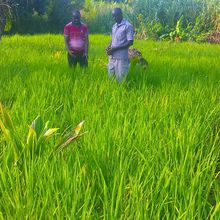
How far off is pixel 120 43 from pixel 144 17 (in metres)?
11.7

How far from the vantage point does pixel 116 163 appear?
1.67 meters

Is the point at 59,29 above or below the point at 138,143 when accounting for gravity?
below

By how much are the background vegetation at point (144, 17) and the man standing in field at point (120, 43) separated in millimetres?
8793

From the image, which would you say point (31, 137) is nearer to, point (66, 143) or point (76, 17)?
point (66, 143)

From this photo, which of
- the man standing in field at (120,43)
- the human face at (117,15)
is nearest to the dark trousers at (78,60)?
the man standing in field at (120,43)

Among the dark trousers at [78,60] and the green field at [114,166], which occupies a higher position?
the green field at [114,166]

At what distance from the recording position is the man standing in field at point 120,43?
4520 millimetres

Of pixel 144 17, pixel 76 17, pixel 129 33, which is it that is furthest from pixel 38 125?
pixel 144 17

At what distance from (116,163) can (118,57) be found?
303cm

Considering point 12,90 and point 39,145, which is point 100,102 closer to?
point 12,90

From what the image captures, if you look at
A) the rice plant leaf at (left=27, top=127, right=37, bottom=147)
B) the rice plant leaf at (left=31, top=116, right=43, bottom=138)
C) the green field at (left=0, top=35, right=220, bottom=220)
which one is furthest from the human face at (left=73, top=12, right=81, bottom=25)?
the rice plant leaf at (left=27, top=127, right=37, bottom=147)

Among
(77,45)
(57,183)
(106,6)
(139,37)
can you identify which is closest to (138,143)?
(57,183)

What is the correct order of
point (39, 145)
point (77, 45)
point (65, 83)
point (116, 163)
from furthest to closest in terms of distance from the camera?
1. point (77, 45)
2. point (65, 83)
3. point (39, 145)
4. point (116, 163)

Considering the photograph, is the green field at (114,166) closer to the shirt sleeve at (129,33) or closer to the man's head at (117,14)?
the shirt sleeve at (129,33)
